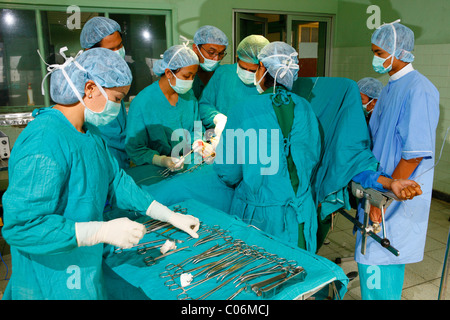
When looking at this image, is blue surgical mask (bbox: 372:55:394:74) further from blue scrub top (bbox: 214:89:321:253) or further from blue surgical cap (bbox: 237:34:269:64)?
blue surgical cap (bbox: 237:34:269:64)

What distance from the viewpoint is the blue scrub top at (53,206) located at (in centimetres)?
113

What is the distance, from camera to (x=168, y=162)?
7.82ft

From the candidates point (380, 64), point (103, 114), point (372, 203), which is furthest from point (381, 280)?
point (103, 114)

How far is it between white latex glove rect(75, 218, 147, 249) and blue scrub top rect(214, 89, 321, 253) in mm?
712

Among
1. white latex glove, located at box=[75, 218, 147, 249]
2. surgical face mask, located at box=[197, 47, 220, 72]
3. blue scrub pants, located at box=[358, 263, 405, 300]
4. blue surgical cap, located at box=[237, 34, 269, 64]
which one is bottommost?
blue scrub pants, located at box=[358, 263, 405, 300]

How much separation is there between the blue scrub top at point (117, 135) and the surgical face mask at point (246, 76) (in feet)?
3.02

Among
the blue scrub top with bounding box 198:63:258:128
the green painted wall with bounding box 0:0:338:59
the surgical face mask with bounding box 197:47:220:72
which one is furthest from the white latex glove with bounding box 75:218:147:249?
the green painted wall with bounding box 0:0:338:59

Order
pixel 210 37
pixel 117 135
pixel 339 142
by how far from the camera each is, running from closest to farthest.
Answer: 1. pixel 339 142
2. pixel 117 135
3. pixel 210 37

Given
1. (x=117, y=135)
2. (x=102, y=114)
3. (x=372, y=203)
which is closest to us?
(x=102, y=114)

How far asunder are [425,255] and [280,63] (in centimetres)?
271

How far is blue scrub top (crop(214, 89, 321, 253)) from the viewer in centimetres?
181

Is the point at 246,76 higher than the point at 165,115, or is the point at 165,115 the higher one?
the point at 246,76

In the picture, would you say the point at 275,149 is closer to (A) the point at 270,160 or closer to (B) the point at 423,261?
(A) the point at 270,160
